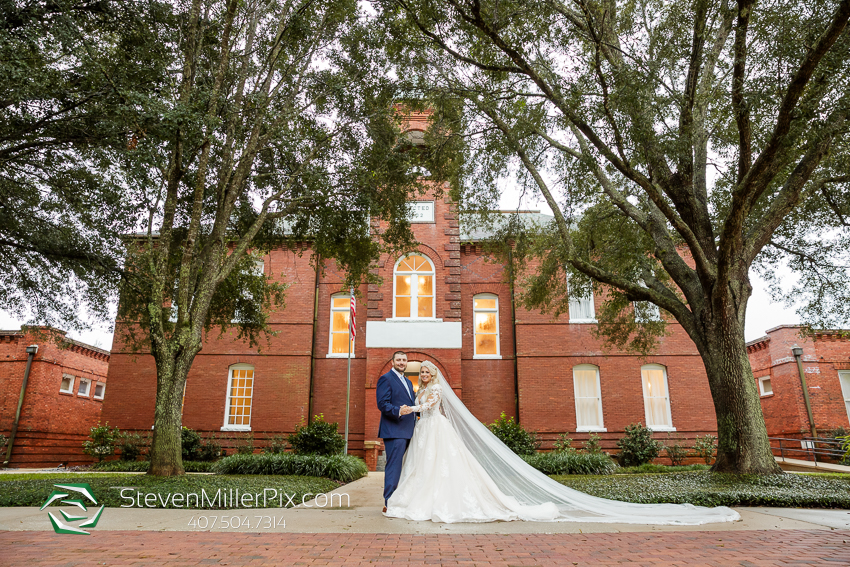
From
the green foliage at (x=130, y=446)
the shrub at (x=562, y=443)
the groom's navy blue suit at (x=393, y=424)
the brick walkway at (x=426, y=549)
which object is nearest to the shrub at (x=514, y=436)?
the shrub at (x=562, y=443)

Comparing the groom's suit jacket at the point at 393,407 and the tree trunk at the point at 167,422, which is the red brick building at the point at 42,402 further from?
the groom's suit jacket at the point at 393,407

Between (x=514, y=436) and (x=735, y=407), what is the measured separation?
835cm

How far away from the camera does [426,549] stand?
430 cm

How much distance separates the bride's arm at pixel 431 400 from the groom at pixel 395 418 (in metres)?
0.16

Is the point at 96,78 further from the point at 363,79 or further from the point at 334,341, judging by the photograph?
the point at 334,341

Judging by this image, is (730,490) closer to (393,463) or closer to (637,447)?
(393,463)

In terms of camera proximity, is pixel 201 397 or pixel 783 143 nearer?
pixel 783 143

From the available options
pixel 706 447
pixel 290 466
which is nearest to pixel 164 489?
pixel 290 466

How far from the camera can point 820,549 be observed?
14.3ft

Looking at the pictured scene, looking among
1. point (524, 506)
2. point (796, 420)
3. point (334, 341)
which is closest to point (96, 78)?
point (524, 506)

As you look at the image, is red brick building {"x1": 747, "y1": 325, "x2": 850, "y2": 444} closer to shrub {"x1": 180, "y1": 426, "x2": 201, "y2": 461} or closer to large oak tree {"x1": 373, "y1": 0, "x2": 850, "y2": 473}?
large oak tree {"x1": 373, "y1": 0, "x2": 850, "y2": 473}

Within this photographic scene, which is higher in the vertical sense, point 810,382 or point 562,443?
point 810,382

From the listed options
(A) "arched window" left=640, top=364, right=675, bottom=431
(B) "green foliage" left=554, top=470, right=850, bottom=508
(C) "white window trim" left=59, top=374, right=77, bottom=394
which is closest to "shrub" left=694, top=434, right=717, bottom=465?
(A) "arched window" left=640, top=364, right=675, bottom=431

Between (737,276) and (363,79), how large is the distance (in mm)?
8656
